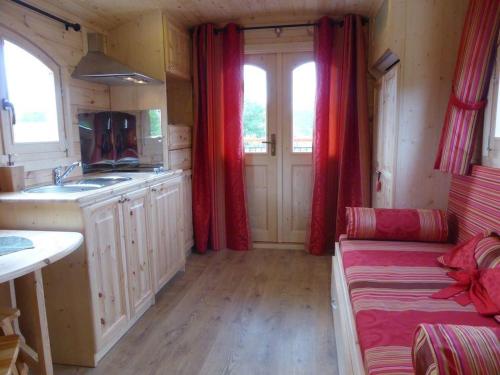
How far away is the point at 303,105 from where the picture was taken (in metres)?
3.70

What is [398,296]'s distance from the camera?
1546 millimetres

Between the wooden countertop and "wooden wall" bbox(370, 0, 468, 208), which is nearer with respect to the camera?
the wooden countertop

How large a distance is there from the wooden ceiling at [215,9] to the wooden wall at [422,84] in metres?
0.66

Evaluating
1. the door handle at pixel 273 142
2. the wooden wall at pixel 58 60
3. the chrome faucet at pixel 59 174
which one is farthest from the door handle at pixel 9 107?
the door handle at pixel 273 142

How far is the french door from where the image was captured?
3674mm

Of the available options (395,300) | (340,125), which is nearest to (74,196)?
(395,300)

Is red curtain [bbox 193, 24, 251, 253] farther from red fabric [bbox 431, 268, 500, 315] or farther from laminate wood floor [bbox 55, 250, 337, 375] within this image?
red fabric [bbox 431, 268, 500, 315]

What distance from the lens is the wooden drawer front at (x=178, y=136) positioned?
10.8 ft

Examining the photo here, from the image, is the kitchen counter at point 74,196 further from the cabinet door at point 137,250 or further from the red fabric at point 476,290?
the red fabric at point 476,290

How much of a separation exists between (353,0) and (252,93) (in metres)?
1.23

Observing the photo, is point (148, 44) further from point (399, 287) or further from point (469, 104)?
point (399, 287)

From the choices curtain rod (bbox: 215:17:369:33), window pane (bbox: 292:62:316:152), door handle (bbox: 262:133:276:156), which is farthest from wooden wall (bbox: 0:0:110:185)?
window pane (bbox: 292:62:316:152)

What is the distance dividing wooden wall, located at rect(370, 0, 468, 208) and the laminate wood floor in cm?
103

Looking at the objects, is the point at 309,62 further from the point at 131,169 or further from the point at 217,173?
the point at 131,169
